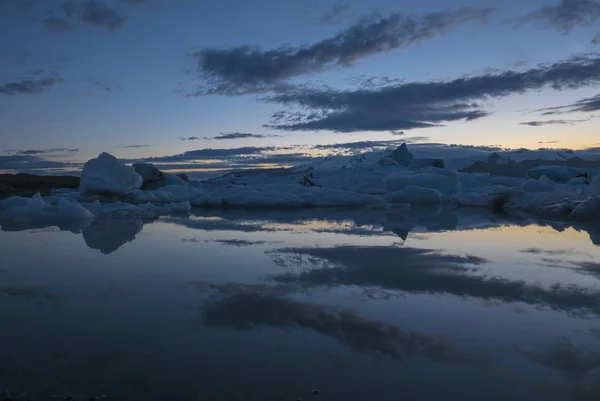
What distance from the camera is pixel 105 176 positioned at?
16.1 meters

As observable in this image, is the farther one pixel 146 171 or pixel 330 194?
pixel 146 171

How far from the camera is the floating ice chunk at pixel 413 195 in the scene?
51.5ft

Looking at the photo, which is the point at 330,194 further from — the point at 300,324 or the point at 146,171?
the point at 300,324

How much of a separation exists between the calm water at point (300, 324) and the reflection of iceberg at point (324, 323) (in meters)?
0.01

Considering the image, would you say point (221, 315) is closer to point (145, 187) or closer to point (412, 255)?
point (412, 255)

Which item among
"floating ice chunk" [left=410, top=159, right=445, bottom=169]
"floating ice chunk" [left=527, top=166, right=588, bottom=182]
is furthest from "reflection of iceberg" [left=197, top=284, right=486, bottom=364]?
"floating ice chunk" [left=410, top=159, right=445, bottom=169]

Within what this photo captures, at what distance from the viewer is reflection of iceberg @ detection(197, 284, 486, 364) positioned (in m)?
2.17

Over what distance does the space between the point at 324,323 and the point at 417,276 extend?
Result: 1.54 metres

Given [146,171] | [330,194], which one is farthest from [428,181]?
[146,171]

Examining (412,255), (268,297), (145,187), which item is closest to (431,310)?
(268,297)

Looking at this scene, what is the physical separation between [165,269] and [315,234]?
10.9ft

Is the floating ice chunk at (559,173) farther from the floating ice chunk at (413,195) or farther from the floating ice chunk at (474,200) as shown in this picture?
the floating ice chunk at (413,195)

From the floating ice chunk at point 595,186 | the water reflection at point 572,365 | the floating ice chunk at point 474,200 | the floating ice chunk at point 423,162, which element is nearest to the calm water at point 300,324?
the water reflection at point 572,365

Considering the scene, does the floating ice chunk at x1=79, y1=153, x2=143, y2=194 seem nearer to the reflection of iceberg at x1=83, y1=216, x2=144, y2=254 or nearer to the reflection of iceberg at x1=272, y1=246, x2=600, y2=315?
the reflection of iceberg at x1=83, y1=216, x2=144, y2=254
